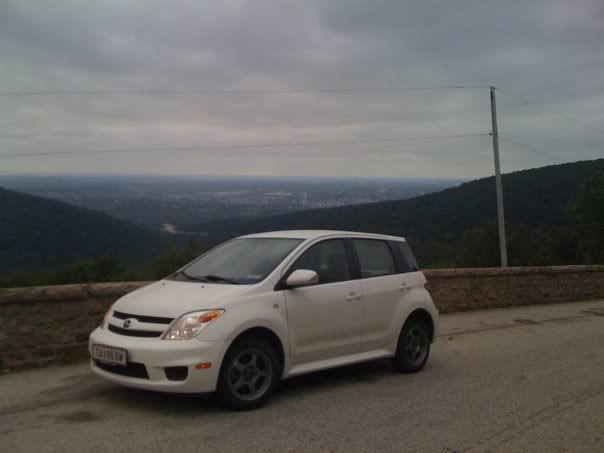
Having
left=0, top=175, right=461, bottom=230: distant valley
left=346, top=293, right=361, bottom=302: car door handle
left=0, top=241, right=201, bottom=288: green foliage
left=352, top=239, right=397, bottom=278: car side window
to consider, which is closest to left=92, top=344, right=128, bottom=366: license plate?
left=346, top=293, right=361, bottom=302: car door handle

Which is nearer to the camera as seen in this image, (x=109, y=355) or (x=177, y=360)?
(x=177, y=360)

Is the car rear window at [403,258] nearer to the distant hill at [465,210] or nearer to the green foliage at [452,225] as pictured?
the distant hill at [465,210]

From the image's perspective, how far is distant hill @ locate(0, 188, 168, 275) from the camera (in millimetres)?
56438

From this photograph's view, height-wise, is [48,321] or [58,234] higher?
[58,234]

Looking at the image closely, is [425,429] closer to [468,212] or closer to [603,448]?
[603,448]

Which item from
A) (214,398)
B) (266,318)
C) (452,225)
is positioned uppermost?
(452,225)

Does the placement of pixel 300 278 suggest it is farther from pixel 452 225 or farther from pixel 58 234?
pixel 58 234

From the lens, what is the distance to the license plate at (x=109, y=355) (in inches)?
237

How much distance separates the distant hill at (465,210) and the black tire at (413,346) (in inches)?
1500

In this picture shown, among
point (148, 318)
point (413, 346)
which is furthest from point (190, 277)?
point (413, 346)

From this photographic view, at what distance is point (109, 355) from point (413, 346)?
371cm

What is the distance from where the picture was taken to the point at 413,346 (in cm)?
827

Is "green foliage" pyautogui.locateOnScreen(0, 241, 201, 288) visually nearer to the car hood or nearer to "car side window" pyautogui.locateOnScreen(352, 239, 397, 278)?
"car side window" pyautogui.locateOnScreen(352, 239, 397, 278)

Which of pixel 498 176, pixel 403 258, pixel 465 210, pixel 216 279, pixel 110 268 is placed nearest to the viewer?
pixel 216 279
